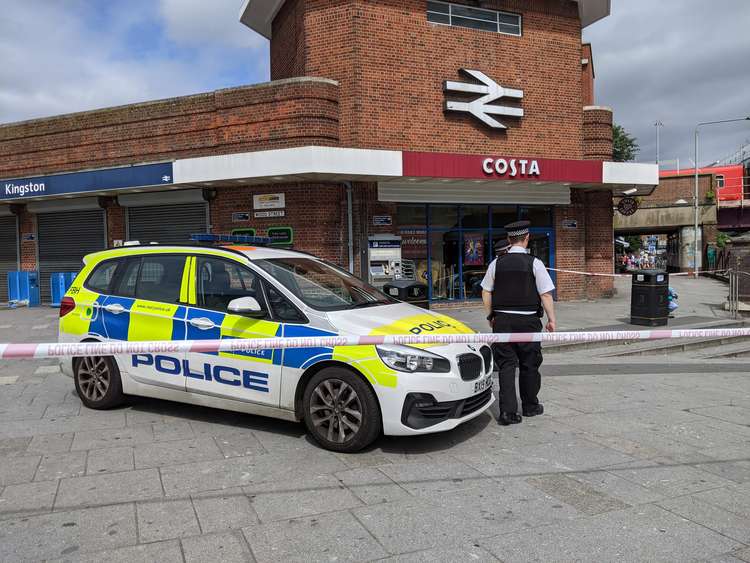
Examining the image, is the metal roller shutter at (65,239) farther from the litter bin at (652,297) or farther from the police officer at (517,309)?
the police officer at (517,309)

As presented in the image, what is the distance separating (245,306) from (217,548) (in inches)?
79.1

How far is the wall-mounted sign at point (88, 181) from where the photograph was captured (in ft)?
48.4

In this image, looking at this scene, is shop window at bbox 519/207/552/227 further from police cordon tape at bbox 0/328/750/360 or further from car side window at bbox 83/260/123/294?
car side window at bbox 83/260/123/294

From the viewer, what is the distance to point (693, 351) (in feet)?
33.2

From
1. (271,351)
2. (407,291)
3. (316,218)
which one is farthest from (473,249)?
(271,351)

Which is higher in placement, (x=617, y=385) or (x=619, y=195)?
(x=619, y=195)

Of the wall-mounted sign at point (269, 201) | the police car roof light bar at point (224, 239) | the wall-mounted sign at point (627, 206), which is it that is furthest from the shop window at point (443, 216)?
the police car roof light bar at point (224, 239)

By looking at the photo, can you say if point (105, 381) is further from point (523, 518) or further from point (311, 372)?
point (523, 518)

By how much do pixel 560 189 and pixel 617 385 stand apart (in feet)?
33.1

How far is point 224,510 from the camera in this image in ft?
11.6

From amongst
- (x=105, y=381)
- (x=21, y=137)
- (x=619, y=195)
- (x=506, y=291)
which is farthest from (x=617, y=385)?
(x=21, y=137)

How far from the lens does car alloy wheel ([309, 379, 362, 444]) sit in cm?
443

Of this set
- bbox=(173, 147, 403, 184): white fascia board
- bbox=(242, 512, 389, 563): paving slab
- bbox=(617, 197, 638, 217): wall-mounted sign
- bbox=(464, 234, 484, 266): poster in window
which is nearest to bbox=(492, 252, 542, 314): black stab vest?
bbox=(242, 512, 389, 563): paving slab

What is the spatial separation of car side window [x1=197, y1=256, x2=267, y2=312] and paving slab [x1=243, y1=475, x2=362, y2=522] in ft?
5.00
